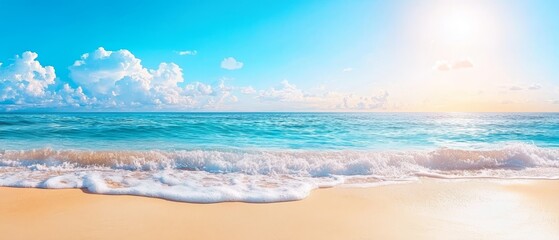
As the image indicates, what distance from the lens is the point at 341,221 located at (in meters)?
4.54

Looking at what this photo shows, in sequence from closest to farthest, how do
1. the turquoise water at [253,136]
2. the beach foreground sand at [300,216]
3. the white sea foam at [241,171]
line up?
1. the beach foreground sand at [300,216]
2. the white sea foam at [241,171]
3. the turquoise water at [253,136]

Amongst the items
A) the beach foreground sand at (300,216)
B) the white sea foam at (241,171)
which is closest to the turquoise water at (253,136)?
the white sea foam at (241,171)

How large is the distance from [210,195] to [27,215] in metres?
2.69

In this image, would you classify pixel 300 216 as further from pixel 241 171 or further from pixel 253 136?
pixel 253 136

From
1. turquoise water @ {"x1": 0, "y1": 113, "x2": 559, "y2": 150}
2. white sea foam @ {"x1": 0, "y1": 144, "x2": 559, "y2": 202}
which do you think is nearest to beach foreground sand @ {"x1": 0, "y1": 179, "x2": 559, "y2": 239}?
white sea foam @ {"x1": 0, "y1": 144, "x2": 559, "y2": 202}

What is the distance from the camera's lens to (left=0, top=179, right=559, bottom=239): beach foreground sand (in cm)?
411

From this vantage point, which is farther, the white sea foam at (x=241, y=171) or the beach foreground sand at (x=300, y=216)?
the white sea foam at (x=241, y=171)

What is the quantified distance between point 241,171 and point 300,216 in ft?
12.9

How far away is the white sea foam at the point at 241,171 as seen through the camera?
615 centimetres

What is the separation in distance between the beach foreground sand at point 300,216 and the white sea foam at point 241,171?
0.53m

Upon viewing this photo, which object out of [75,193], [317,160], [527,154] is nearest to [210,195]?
[75,193]

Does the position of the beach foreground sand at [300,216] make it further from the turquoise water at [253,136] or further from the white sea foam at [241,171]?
the turquoise water at [253,136]

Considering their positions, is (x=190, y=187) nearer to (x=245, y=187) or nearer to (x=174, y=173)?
(x=245, y=187)

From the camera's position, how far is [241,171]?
8492 mm
